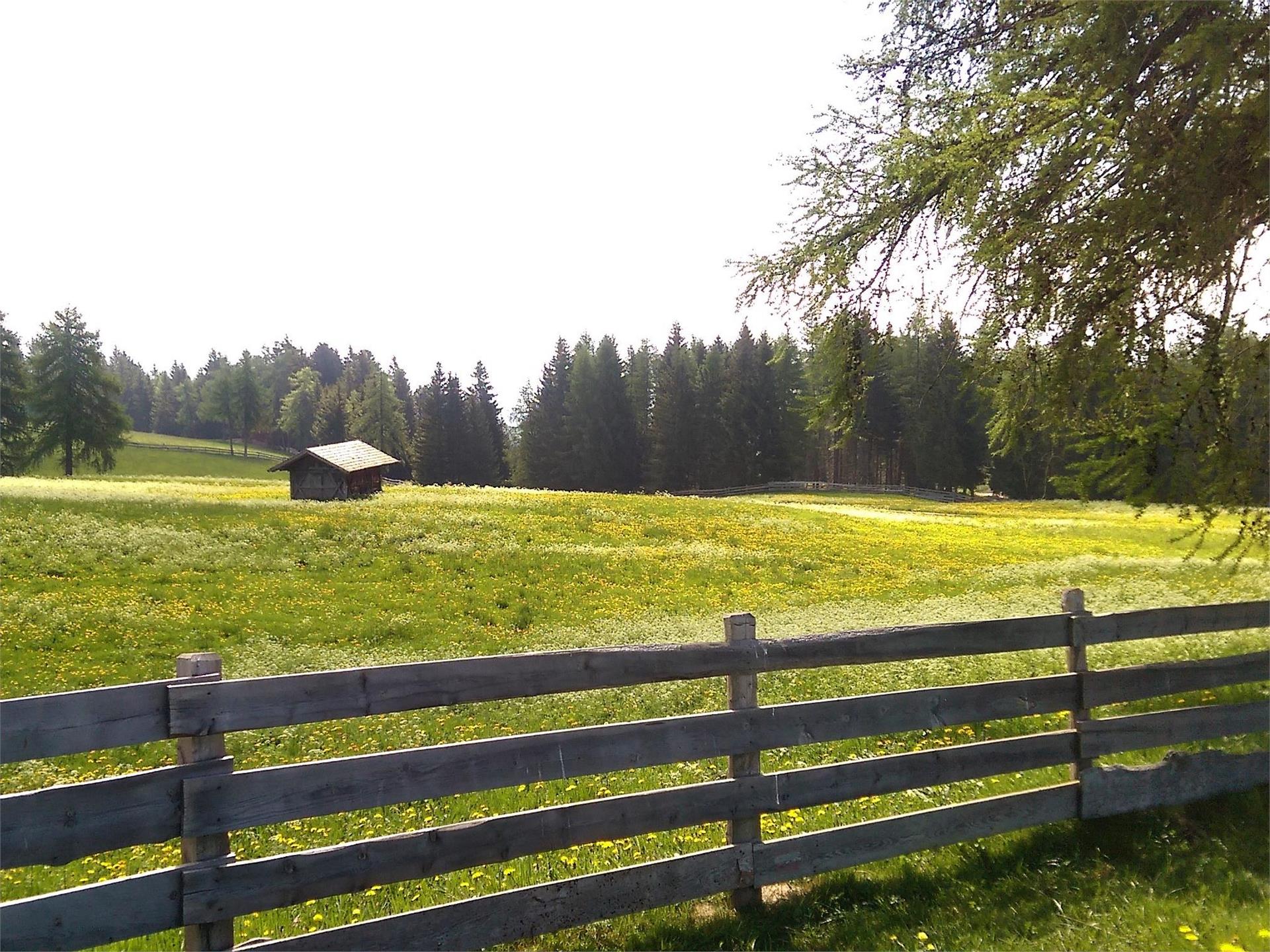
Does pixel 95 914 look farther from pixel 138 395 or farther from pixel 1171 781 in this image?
pixel 138 395

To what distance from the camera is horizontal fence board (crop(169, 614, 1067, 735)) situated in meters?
3.86

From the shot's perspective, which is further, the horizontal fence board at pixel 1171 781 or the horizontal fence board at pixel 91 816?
the horizontal fence board at pixel 1171 781

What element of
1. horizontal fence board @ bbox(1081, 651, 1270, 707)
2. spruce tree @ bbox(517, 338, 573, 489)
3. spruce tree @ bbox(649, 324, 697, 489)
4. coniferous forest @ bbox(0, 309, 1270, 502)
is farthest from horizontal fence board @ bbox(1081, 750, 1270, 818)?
spruce tree @ bbox(517, 338, 573, 489)

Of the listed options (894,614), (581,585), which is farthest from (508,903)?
(581,585)

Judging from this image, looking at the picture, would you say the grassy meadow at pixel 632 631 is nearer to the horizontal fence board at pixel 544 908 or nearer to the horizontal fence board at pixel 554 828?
the horizontal fence board at pixel 544 908

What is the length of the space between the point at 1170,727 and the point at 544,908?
5.69 meters

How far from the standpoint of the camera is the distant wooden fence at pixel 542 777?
3588 millimetres

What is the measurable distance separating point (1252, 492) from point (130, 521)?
29.0 metres

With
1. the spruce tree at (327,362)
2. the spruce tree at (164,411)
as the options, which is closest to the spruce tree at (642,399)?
the spruce tree at (327,362)

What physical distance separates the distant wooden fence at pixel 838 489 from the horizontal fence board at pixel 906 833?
193 ft

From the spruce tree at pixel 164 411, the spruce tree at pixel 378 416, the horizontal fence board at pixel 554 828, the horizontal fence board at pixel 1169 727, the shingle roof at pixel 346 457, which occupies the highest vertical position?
the spruce tree at pixel 164 411

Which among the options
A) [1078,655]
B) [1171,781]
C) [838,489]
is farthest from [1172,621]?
[838,489]

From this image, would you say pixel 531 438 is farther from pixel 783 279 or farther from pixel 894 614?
pixel 783 279

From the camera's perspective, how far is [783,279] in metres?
9.22
